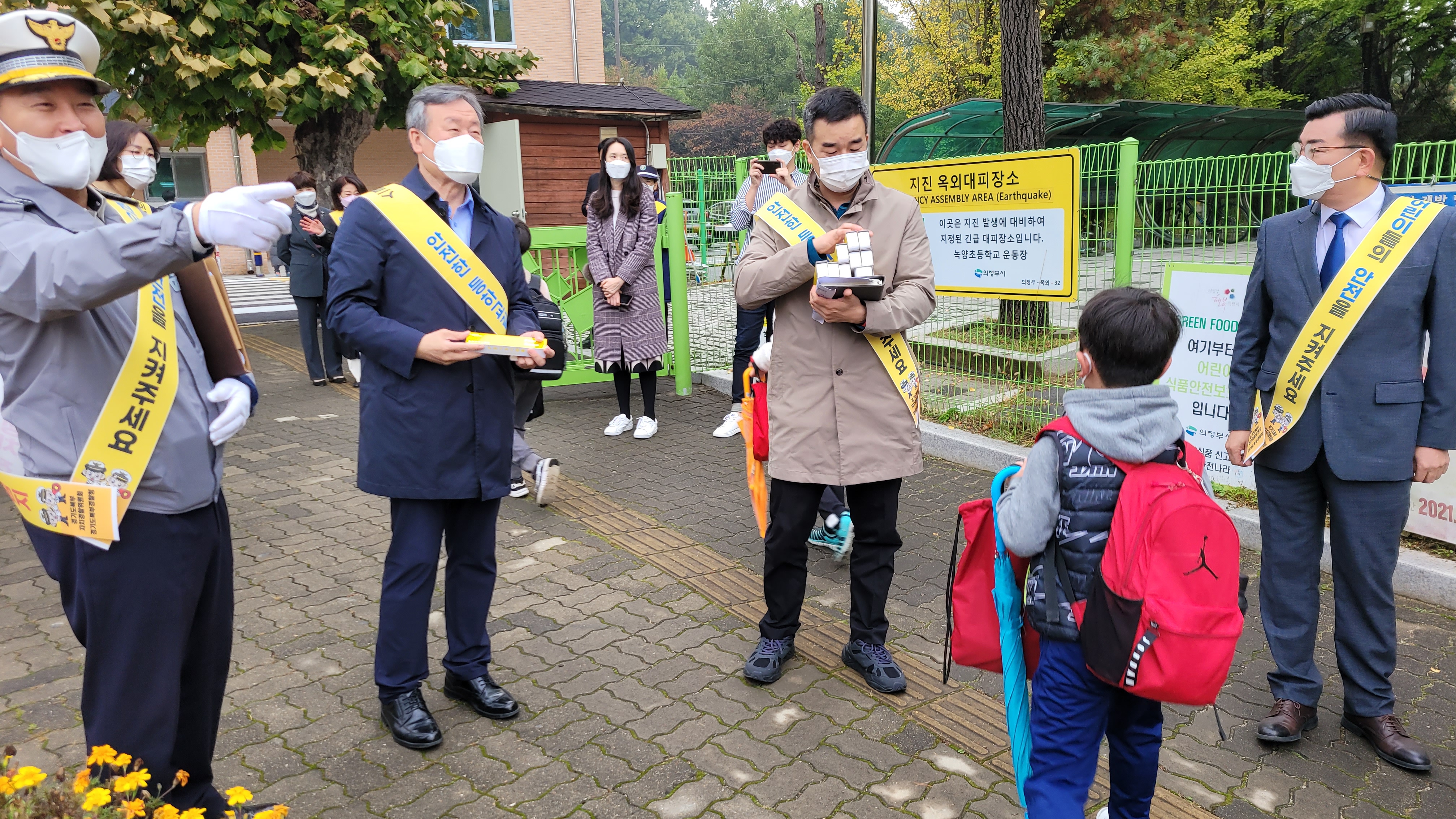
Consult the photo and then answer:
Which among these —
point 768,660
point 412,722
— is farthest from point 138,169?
point 768,660

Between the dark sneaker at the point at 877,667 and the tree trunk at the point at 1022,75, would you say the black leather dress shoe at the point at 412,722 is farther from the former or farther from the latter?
the tree trunk at the point at 1022,75

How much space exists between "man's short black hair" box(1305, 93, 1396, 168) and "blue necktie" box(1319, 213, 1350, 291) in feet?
0.64

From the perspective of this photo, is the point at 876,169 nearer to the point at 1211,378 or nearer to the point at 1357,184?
the point at 1211,378

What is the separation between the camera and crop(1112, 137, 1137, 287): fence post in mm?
5418

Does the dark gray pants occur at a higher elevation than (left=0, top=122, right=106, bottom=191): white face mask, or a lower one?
lower

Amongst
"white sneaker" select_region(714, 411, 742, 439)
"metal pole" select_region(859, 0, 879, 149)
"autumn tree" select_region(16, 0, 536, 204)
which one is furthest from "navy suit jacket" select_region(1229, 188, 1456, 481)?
"autumn tree" select_region(16, 0, 536, 204)

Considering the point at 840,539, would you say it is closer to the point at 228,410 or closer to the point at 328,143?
the point at 228,410

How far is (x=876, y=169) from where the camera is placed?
22.2ft

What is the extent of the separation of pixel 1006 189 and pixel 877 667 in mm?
3561

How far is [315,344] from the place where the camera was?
948cm

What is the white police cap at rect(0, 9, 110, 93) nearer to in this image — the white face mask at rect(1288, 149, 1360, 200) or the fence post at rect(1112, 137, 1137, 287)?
the white face mask at rect(1288, 149, 1360, 200)

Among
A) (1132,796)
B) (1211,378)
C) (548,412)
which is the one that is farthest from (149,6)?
(1132,796)

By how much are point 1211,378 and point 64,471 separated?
5.19 metres

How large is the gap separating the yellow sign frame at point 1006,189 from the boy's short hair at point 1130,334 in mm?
2921
